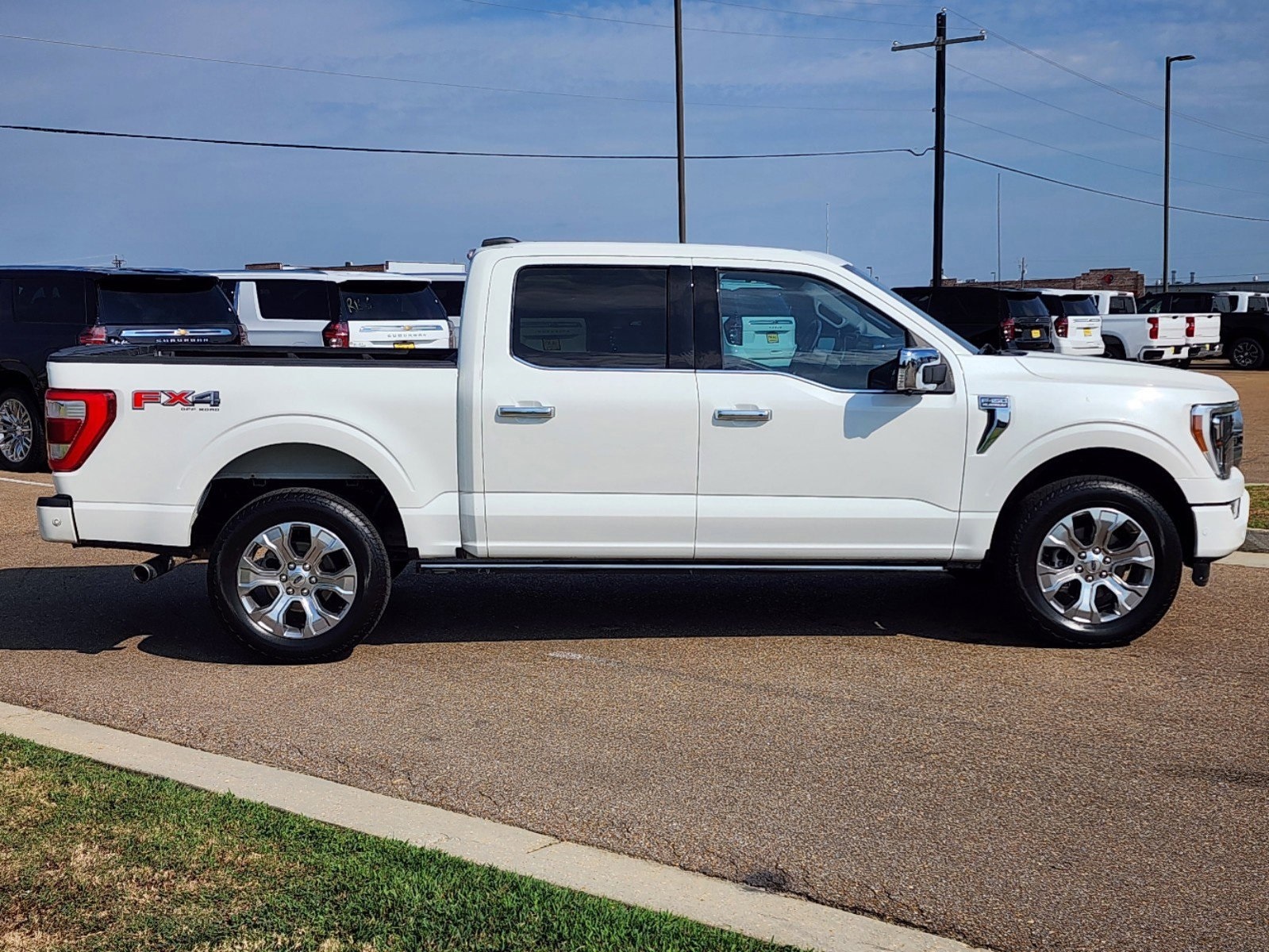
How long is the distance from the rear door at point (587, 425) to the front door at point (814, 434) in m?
0.14

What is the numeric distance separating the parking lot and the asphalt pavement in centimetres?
1

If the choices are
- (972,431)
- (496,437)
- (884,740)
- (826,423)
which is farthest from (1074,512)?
(496,437)

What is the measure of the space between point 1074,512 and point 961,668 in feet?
3.17

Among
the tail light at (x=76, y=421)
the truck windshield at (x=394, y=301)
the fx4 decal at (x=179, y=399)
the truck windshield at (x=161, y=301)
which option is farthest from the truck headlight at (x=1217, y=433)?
the truck windshield at (x=394, y=301)

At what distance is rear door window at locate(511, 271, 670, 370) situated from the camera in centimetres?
661

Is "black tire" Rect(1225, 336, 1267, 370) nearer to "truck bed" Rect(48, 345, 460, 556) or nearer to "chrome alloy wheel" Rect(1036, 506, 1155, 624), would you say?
"chrome alloy wheel" Rect(1036, 506, 1155, 624)

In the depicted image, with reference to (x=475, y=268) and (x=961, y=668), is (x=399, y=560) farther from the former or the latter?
(x=961, y=668)

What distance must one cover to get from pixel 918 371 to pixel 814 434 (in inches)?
22.5

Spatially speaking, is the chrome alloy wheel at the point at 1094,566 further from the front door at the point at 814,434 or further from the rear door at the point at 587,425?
the rear door at the point at 587,425

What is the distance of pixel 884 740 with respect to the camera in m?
5.35

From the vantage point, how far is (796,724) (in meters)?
5.58

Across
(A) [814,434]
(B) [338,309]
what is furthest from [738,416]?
(B) [338,309]

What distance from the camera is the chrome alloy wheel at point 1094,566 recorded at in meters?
6.64

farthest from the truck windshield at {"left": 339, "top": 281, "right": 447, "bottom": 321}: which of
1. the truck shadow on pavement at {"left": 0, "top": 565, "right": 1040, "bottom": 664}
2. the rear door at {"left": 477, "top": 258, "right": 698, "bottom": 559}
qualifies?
the rear door at {"left": 477, "top": 258, "right": 698, "bottom": 559}
